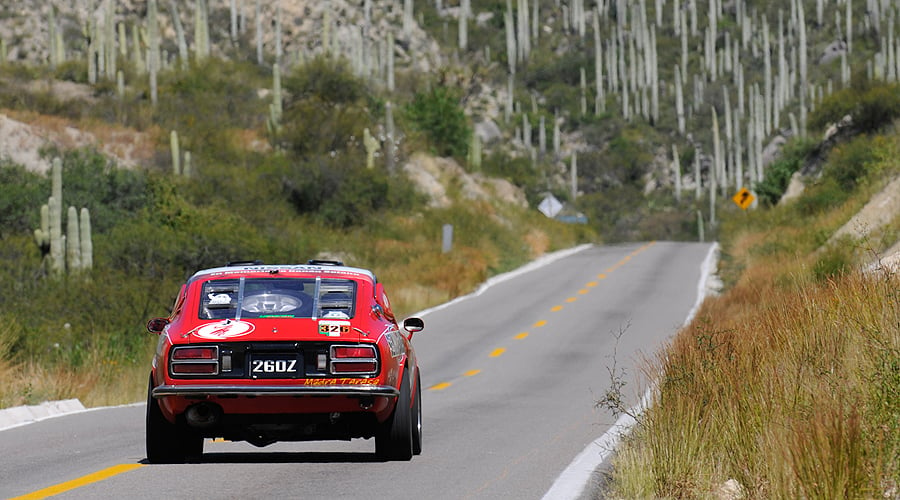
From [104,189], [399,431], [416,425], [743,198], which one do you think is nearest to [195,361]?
[399,431]

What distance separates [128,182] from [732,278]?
60.0 feet

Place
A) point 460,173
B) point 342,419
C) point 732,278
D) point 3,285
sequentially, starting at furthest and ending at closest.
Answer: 1. point 460,173
2. point 732,278
3. point 3,285
4. point 342,419

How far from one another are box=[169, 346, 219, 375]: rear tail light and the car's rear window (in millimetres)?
369

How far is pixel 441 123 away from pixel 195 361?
194 ft

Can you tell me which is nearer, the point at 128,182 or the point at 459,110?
the point at 128,182

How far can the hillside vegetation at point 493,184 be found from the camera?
31.2 ft

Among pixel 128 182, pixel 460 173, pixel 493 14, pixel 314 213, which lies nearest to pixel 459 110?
pixel 460 173

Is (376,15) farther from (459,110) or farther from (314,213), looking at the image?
(314,213)

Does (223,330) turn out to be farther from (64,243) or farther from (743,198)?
(743,198)

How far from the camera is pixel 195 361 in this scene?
1041 cm

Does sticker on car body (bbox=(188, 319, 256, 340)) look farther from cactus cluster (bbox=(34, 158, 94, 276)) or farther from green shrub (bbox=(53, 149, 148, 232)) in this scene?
green shrub (bbox=(53, 149, 148, 232))

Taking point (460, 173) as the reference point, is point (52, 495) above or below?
above

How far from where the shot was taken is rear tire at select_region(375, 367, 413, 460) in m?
11.0

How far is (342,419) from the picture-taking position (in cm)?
1061
